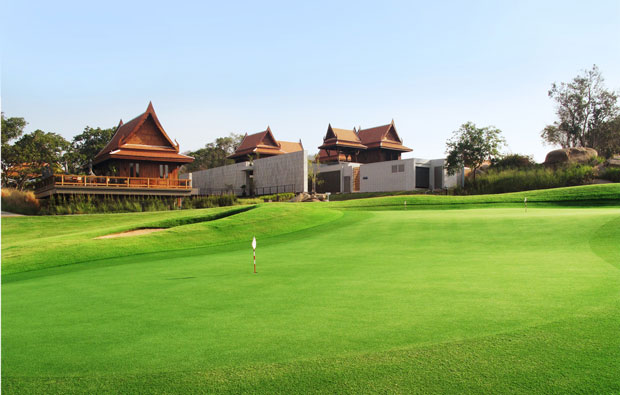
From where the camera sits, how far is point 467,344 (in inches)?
163

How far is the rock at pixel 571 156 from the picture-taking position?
38375mm

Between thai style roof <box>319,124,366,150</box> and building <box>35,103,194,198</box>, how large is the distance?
25472 mm

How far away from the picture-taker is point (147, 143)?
42062 millimetres

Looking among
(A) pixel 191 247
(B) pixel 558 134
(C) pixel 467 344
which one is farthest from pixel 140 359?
(B) pixel 558 134

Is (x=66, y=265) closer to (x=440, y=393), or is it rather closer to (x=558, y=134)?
(x=440, y=393)

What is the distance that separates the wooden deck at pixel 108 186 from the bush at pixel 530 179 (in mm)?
26998

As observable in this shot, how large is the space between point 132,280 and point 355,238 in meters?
7.75

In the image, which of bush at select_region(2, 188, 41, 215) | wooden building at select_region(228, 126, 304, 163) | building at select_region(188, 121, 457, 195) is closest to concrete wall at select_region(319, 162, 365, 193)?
building at select_region(188, 121, 457, 195)

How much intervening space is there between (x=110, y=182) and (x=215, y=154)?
57.2m

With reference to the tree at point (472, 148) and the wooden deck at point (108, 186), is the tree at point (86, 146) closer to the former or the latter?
the wooden deck at point (108, 186)

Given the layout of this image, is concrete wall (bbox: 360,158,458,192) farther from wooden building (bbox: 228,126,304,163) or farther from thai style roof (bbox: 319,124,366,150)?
wooden building (bbox: 228,126,304,163)

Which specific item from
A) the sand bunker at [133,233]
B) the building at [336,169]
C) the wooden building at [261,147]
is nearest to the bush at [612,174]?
the building at [336,169]

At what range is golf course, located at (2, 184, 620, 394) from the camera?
12.0 ft

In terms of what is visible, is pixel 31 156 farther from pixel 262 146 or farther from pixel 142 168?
pixel 262 146
